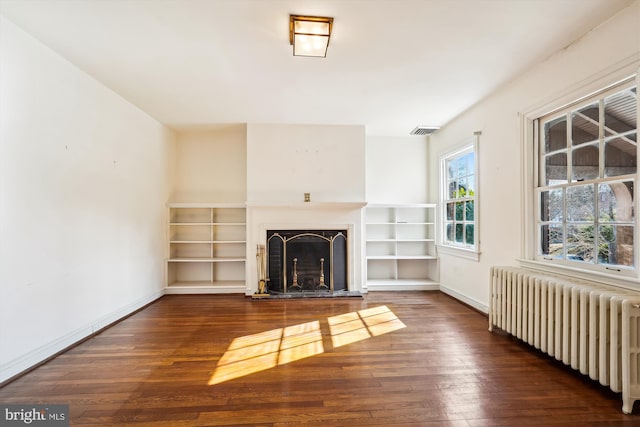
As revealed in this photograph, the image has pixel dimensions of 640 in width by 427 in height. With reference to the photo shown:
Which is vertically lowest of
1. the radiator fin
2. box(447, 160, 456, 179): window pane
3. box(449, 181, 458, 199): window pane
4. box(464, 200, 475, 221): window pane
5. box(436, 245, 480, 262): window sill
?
the radiator fin

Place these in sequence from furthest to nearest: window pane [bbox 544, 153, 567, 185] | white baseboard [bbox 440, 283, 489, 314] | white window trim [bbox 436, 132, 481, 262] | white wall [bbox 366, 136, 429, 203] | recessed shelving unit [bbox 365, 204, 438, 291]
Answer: white wall [bbox 366, 136, 429, 203] < recessed shelving unit [bbox 365, 204, 438, 291] < white window trim [bbox 436, 132, 481, 262] < white baseboard [bbox 440, 283, 489, 314] < window pane [bbox 544, 153, 567, 185]

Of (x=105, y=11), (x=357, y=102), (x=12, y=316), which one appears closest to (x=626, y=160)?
(x=357, y=102)

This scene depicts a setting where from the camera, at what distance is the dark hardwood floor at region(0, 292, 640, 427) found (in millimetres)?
1812

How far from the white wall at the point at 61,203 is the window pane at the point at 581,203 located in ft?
15.1

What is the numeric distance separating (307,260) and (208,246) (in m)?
1.74

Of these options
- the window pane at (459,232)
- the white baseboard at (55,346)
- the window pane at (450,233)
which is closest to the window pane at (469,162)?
the window pane at (459,232)

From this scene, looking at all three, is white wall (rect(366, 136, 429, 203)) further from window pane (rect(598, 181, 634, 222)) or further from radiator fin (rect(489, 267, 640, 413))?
window pane (rect(598, 181, 634, 222))

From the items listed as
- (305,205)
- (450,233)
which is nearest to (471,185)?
(450,233)

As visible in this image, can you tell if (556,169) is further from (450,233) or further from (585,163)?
(450,233)

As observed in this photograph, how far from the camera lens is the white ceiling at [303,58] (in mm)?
2092

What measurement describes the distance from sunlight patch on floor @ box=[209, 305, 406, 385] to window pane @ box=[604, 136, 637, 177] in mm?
2325

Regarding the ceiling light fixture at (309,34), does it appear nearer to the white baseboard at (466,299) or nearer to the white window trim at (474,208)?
the white window trim at (474,208)

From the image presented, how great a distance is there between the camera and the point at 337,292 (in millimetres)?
4617

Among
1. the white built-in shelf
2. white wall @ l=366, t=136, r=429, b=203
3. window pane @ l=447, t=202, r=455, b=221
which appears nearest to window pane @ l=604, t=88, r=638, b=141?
window pane @ l=447, t=202, r=455, b=221
